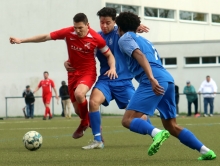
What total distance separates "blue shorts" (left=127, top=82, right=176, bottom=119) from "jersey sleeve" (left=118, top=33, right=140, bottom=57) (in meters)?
0.46

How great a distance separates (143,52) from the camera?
796cm

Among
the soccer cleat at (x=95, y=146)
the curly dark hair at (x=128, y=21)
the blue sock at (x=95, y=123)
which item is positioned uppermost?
the curly dark hair at (x=128, y=21)

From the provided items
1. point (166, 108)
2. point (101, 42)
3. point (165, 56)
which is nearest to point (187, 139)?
point (166, 108)

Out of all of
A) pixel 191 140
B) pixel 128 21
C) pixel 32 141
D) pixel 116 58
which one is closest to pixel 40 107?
pixel 116 58

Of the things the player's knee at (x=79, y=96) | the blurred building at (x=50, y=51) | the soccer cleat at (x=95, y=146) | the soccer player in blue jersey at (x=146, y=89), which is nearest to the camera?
the soccer player in blue jersey at (x=146, y=89)

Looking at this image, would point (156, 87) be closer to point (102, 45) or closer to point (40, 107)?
point (102, 45)

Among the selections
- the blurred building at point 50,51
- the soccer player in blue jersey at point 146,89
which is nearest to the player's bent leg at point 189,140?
the soccer player in blue jersey at point 146,89

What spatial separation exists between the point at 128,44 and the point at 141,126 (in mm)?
995

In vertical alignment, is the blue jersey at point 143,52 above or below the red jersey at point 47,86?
above

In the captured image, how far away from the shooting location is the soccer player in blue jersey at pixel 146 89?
771 centimetres

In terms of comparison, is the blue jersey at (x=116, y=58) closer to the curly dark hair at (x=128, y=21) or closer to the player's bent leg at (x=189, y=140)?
the curly dark hair at (x=128, y=21)

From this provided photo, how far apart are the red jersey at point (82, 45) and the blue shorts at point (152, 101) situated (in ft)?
9.19

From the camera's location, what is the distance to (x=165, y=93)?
793cm

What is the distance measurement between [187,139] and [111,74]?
8.77 feet
